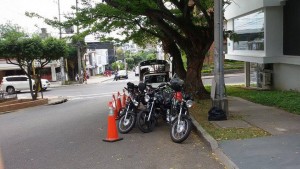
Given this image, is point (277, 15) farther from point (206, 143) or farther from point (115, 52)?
point (115, 52)

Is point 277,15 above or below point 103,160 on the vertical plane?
above

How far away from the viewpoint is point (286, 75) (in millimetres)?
16891

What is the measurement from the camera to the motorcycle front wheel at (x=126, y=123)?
10.4m

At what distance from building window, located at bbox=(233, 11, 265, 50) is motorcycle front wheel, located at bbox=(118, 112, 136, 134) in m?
9.00

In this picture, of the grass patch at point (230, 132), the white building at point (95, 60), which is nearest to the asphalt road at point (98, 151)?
the grass patch at point (230, 132)

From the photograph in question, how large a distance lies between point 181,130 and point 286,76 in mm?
9685

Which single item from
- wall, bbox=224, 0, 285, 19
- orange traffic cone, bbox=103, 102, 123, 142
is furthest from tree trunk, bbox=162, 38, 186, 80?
orange traffic cone, bbox=103, 102, 123, 142

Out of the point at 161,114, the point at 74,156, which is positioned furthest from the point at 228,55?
the point at 74,156

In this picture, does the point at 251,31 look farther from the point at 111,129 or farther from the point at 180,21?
the point at 111,129

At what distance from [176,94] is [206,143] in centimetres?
181

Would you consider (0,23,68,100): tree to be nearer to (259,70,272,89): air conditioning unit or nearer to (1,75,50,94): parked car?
(259,70,272,89): air conditioning unit

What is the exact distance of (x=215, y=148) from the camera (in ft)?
25.3

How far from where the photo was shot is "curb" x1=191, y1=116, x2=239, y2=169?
258 inches

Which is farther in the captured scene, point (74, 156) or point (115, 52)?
point (115, 52)
